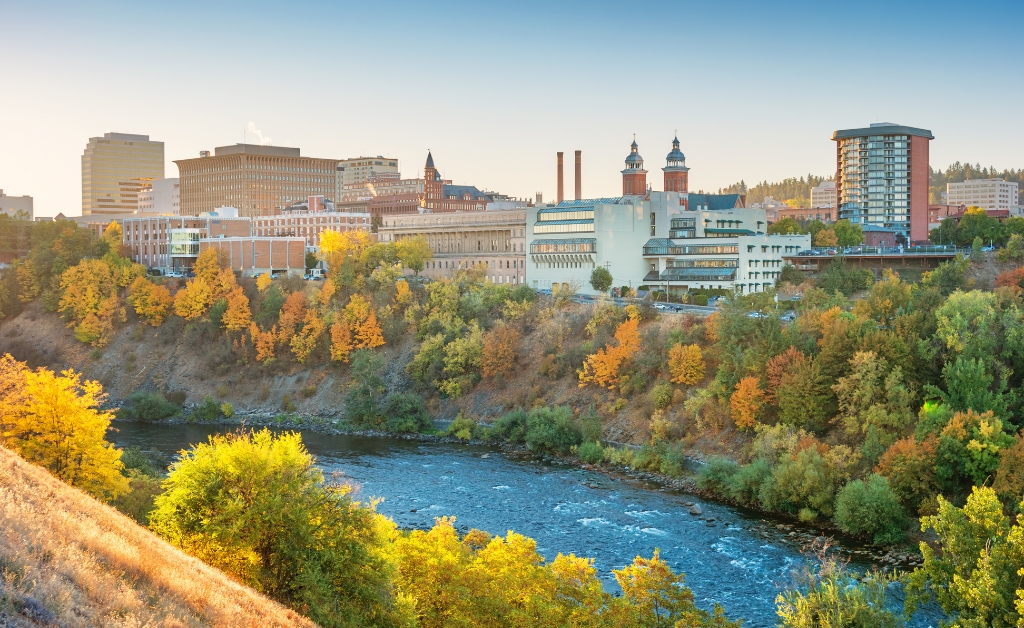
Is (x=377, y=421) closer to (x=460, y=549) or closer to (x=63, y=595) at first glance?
(x=460, y=549)

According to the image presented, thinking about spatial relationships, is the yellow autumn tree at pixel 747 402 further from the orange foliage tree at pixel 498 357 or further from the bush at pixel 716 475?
the orange foliage tree at pixel 498 357

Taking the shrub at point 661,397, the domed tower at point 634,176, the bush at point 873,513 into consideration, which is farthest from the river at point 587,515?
the domed tower at point 634,176

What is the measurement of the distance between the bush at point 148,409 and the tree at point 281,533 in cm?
6344

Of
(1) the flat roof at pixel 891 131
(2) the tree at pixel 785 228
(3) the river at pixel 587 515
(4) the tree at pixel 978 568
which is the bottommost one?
(3) the river at pixel 587 515

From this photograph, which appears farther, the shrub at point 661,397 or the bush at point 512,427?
the bush at point 512,427

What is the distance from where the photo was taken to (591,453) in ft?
222

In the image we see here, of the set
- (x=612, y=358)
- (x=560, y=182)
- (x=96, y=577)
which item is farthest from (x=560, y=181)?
(x=96, y=577)

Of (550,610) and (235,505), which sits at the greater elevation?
(235,505)

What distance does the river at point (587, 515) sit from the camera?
1727 inches

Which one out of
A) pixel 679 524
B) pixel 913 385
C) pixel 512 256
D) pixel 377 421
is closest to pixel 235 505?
pixel 679 524

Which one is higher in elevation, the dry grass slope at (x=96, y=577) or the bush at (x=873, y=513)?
the dry grass slope at (x=96, y=577)

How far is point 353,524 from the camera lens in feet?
95.8

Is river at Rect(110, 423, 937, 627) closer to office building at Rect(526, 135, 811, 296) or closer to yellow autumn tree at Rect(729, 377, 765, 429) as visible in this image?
yellow autumn tree at Rect(729, 377, 765, 429)

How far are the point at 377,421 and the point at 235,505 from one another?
179ft
